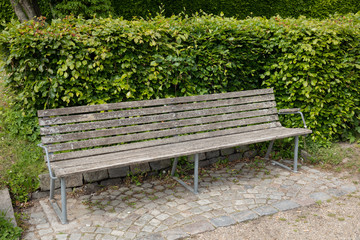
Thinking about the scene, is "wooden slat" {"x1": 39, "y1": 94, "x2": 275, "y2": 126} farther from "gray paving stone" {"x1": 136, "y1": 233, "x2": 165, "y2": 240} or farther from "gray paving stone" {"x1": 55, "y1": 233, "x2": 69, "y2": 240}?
"gray paving stone" {"x1": 136, "y1": 233, "x2": 165, "y2": 240}

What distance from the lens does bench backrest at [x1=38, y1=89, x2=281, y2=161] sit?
140 inches

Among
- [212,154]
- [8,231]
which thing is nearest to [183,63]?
[212,154]

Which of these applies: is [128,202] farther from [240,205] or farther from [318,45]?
[318,45]

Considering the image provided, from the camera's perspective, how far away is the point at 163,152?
11.9 ft

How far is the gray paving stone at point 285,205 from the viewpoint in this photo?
3.56 m

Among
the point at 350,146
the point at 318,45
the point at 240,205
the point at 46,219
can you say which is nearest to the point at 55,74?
the point at 46,219

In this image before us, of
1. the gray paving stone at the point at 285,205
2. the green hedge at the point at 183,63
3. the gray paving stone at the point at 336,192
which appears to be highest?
the green hedge at the point at 183,63

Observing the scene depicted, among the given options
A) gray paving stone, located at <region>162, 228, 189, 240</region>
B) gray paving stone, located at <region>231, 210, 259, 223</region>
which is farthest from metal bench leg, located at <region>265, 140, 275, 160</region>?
gray paving stone, located at <region>162, 228, 189, 240</region>

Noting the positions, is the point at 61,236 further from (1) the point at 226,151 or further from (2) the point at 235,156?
(2) the point at 235,156

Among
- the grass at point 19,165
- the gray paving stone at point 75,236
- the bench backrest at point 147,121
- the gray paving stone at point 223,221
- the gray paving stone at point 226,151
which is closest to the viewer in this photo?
the gray paving stone at point 75,236

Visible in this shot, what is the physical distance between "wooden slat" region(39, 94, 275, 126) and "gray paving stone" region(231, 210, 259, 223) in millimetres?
1468

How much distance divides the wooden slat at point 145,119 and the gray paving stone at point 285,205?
1.41m

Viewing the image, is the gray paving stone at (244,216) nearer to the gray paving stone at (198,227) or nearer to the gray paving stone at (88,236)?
the gray paving stone at (198,227)

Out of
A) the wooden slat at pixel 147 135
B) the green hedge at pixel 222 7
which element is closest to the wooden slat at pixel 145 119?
the wooden slat at pixel 147 135
